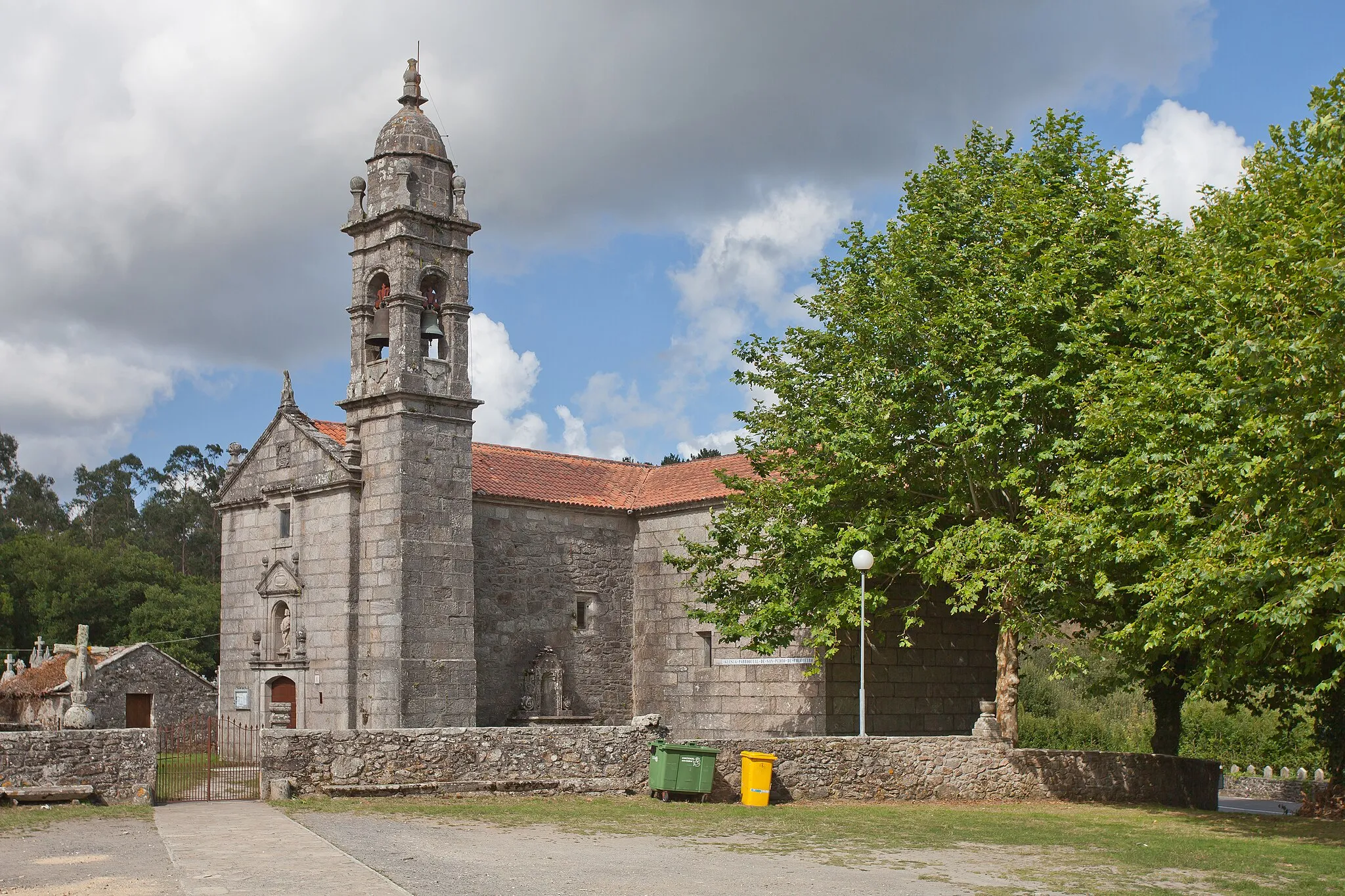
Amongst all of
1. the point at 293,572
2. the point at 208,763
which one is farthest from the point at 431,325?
the point at 208,763

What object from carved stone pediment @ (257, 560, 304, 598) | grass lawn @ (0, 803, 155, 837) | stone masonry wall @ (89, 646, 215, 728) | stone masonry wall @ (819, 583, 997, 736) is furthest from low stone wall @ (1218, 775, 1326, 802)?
stone masonry wall @ (89, 646, 215, 728)

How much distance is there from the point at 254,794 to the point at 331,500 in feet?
29.1

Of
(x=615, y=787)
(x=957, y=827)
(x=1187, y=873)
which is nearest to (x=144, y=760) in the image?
(x=615, y=787)

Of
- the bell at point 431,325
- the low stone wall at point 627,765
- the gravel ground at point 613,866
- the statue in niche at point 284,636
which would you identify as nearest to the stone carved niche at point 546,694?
the statue in niche at point 284,636

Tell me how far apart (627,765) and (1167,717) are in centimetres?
1108

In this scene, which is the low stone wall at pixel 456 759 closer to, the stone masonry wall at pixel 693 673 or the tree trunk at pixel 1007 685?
the tree trunk at pixel 1007 685

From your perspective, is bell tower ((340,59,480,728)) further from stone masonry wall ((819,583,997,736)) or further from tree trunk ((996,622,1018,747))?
tree trunk ((996,622,1018,747))

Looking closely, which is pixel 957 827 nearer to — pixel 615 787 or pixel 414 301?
pixel 615 787

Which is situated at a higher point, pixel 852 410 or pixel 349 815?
pixel 852 410

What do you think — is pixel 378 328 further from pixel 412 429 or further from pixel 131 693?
pixel 131 693

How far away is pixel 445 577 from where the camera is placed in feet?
82.6

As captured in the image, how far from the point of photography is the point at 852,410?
21.1 m

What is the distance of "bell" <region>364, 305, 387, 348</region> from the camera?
26516 mm

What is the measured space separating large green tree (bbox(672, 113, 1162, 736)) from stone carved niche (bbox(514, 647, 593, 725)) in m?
5.15
